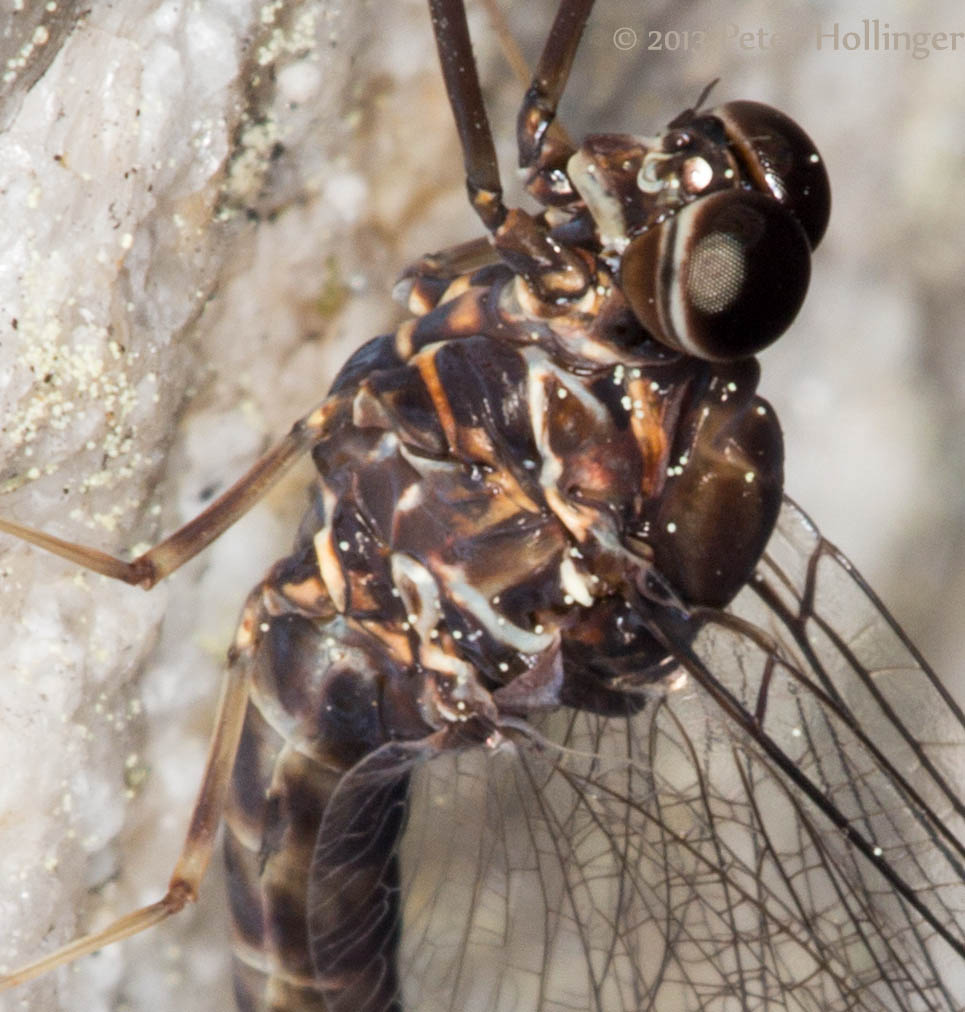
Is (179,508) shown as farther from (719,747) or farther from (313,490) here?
(719,747)

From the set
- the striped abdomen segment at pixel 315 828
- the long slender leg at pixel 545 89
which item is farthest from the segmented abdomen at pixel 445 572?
the long slender leg at pixel 545 89

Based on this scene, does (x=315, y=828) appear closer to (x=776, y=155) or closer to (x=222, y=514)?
(x=222, y=514)

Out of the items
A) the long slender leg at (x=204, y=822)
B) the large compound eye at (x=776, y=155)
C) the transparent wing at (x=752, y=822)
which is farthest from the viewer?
the long slender leg at (x=204, y=822)

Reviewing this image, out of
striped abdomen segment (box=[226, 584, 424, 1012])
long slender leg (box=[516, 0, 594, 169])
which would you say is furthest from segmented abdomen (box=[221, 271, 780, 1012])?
long slender leg (box=[516, 0, 594, 169])

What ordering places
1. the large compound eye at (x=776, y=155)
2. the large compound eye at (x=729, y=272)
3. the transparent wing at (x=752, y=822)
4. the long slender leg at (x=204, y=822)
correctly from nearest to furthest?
the large compound eye at (x=729, y=272), the large compound eye at (x=776, y=155), the transparent wing at (x=752, y=822), the long slender leg at (x=204, y=822)

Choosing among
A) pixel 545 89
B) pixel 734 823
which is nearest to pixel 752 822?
pixel 734 823

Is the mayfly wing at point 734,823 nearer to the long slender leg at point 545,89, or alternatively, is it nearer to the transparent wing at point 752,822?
the transparent wing at point 752,822

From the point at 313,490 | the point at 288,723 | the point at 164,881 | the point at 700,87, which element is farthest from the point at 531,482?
the point at 164,881
